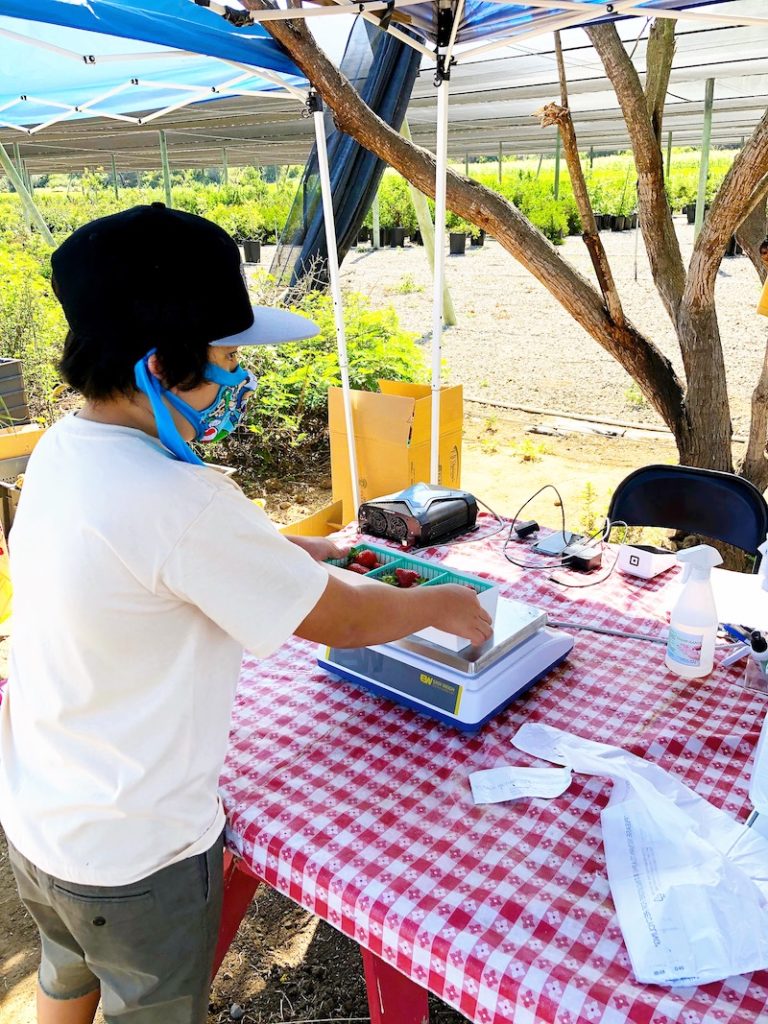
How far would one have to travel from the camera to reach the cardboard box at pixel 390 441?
323 cm

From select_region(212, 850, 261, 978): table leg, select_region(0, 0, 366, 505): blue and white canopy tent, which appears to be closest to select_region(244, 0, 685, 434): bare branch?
select_region(0, 0, 366, 505): blue and white canopy tent

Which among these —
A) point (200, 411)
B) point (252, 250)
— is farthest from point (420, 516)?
point (252, 250)

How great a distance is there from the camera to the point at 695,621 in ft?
5.34

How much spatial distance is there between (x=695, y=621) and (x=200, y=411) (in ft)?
3.57

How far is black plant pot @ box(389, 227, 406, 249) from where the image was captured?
65.4 ft

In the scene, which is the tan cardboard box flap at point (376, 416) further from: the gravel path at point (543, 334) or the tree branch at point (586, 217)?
the gravel path at point (543, 334)

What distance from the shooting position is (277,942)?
2133 millimetres

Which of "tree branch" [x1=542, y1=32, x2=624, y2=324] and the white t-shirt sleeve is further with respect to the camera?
"tree branch" [x1=542, y1=32, x2=624, y2=324]

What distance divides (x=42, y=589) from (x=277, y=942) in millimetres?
1483

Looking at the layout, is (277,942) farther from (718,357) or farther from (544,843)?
(718,357)

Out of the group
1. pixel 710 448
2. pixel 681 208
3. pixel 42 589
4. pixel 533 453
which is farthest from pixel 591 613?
pixel 681 208

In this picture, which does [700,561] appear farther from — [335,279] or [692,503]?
[335,279]

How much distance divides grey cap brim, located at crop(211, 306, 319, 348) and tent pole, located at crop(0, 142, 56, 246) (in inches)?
293

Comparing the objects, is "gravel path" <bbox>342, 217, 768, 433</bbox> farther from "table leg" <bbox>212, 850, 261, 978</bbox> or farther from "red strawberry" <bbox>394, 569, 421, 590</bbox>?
"table leg" <bbox>212, 850, 261, 978</bbox>
